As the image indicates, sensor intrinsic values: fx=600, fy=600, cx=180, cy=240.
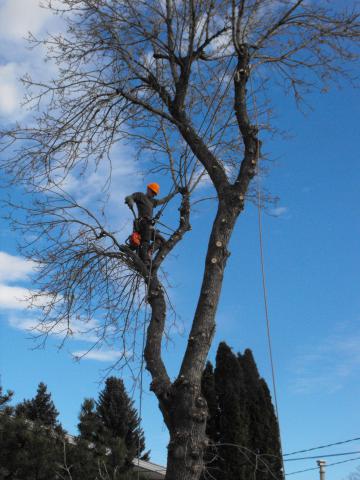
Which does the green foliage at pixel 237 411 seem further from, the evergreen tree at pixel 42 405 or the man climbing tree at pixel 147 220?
the man climbing tree at pixel 147 220

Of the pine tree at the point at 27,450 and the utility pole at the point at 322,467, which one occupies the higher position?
the utility pole at the point at 322,467

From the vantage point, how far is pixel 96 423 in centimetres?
905

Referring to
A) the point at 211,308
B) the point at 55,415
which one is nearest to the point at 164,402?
the point at 211,308

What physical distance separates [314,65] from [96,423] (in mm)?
6289

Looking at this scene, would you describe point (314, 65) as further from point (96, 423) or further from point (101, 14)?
point (96, 423)

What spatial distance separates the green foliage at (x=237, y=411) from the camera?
13102 millimetres

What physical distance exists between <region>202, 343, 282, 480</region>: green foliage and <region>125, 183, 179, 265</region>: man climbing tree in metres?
8.55

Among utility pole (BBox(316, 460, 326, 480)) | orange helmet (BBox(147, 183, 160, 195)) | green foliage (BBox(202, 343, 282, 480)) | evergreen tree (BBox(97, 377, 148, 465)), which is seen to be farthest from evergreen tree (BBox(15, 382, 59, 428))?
orange helmet (BBox(147, 183, 160, 195))

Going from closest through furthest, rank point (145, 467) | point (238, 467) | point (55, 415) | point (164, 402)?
point (164, 402)
point (238, 467)
point (145, 467)
point (55, 415)

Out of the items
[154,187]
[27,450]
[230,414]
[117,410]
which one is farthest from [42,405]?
[154,187]

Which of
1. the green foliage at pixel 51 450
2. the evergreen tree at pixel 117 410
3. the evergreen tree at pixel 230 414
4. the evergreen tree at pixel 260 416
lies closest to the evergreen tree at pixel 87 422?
the green foliage at pixel 51 450

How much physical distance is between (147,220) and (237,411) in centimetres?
924

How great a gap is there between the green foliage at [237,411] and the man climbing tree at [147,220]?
8546 millimetres

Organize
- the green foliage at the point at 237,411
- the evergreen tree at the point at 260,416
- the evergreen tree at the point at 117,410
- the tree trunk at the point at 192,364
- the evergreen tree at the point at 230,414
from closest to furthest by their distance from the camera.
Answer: the tree trunk at the point at 192,364 → the evergreen tree at the point at 230,414 → the green foliage at the point at 237,411 → the evergreen tree at the point at 260,416 → the evergreen tree at the point at 117,410
